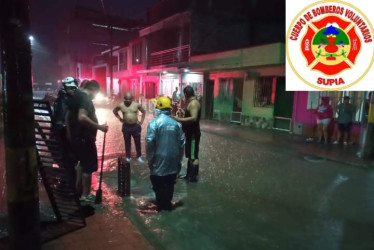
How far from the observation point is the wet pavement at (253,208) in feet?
13.5

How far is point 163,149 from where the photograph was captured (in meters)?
4.75

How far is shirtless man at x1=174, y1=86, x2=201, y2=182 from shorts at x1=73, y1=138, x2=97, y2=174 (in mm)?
1897

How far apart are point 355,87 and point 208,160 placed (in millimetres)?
4018

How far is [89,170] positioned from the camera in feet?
16.2

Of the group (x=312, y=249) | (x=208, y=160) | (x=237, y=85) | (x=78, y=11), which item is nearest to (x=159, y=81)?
(x=237, y=85)

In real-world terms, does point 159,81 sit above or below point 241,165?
above

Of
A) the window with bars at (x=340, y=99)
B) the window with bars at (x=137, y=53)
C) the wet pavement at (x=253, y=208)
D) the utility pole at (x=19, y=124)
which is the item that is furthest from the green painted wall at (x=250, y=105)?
the window with bars at (x=137, y=53)

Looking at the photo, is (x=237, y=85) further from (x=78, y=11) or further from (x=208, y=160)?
(x=78, y=11)

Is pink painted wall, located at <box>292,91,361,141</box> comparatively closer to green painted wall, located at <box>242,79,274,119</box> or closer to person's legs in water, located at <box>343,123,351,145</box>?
person's legs in water, located at <box>343,123,351,145</box>

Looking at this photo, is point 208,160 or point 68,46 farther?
point 68,46

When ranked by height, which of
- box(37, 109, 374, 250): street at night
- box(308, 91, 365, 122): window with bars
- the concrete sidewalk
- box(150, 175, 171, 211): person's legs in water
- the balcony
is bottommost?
box(37, 109, 374, 250): street at night

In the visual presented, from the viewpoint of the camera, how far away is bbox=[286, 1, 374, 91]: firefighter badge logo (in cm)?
559

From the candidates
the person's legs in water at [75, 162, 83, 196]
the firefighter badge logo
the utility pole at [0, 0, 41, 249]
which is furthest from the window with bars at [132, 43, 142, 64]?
the utility pole at [0, 0, 41, 249]

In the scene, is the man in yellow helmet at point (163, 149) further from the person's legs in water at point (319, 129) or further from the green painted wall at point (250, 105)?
the green painted wall at point (250, 105)
